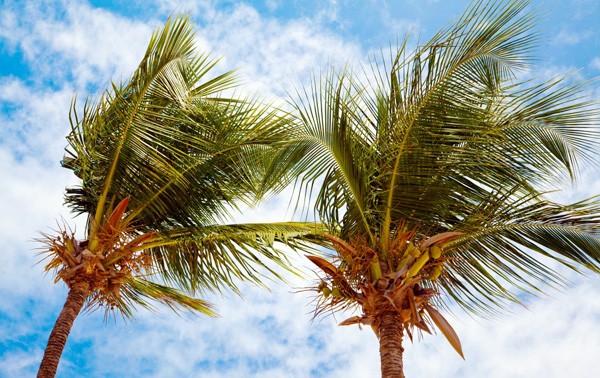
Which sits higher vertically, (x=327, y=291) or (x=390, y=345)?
(x=327, y=291)

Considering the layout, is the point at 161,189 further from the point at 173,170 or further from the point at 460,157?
the point at 460,157

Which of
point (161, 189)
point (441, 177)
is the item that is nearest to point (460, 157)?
point (441, 177)

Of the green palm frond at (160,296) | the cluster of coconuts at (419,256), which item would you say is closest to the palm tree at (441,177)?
the cluster of coconuts at (419,256)

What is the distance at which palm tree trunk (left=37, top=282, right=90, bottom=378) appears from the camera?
21.9 ft

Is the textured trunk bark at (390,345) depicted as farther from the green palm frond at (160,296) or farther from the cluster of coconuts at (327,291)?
the green palm frond at (160,296)

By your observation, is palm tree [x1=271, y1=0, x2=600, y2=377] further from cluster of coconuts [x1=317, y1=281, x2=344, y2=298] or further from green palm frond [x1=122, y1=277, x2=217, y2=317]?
green palm frond [x1=122, y1=277, x2=217, y2=317]

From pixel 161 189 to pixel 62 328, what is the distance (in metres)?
2.02

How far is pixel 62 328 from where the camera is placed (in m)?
7.07

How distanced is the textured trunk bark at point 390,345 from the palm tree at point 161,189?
236 centimetres

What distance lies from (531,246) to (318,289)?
2159 millimetres

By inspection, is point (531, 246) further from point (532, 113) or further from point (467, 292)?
point (532, 113)

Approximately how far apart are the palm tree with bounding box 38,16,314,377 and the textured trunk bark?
236cm

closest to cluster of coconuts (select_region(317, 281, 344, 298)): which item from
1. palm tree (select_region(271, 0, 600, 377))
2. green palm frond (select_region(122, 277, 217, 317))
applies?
palm tree (select_region(271, 0, 600, 377))

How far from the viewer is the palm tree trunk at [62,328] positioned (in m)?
6.67
